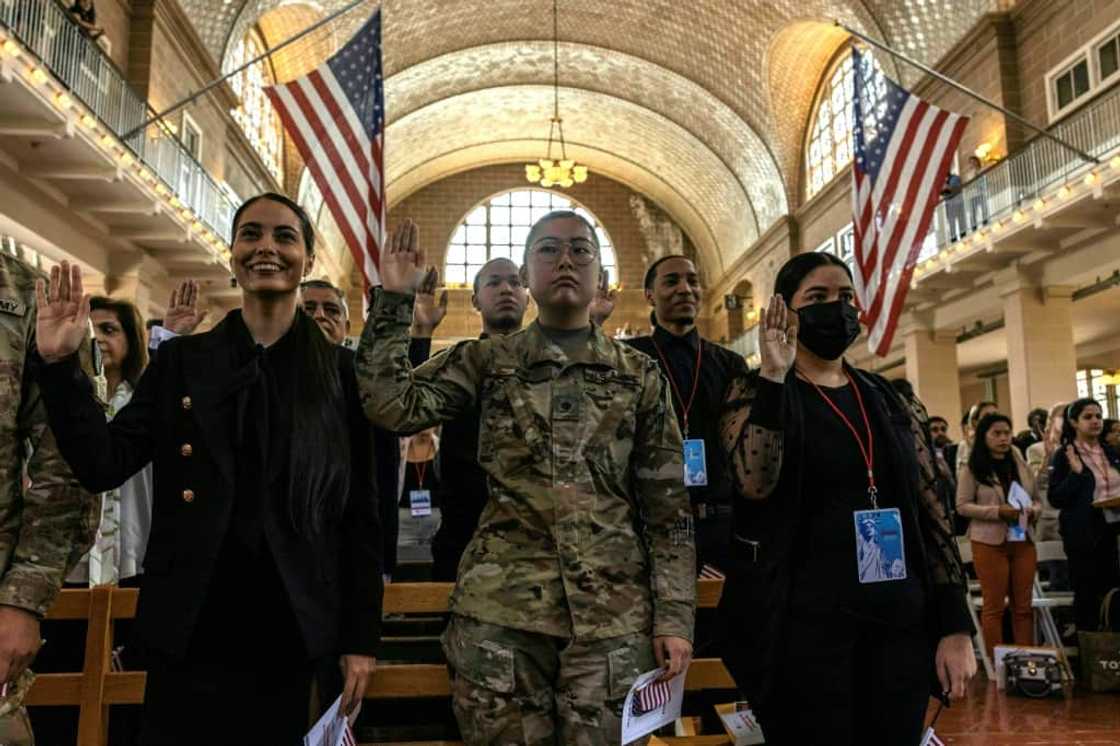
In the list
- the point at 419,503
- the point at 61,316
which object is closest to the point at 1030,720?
the point at 419,503

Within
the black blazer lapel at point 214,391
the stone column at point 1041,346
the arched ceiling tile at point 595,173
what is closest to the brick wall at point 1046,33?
the stone column at point 1041,346

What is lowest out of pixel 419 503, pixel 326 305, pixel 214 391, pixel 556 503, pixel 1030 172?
pixel 419 503

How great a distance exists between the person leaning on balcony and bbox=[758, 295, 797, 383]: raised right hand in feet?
37.4

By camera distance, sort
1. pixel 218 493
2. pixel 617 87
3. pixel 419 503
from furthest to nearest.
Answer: pixel 617 87 → pixel 419 503 → pixel 218 493

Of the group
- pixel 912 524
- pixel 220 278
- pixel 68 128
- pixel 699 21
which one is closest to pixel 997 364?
pixel 699 21

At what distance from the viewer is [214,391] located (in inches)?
83.8

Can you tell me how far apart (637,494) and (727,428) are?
1.26 feet

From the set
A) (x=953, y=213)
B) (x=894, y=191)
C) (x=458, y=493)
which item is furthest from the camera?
(x=953, y=213)

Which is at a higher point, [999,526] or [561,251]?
[561,251]

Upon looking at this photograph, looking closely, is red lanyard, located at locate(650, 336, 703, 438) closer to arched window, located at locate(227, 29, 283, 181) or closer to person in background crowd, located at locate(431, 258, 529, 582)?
person in background crowd, located at locate(431, 258, 529, 582)

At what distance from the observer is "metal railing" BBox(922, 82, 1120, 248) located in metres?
13.1

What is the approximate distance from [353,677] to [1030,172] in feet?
50.7

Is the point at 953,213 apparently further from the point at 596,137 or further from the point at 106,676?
the point at 596,137

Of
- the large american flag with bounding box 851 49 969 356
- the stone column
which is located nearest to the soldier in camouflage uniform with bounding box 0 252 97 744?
the large american flag with bounding box 851 49 969 356
